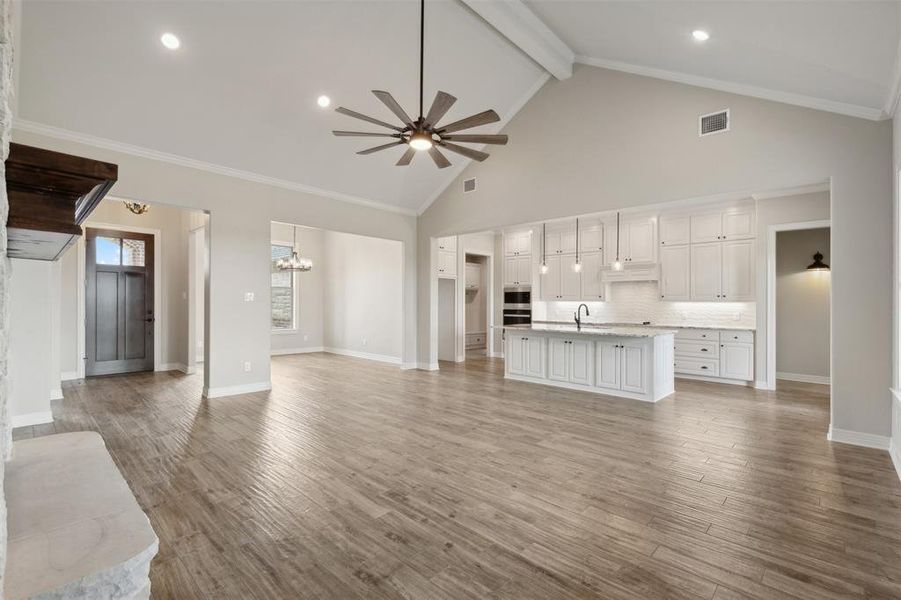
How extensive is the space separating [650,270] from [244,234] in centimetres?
663

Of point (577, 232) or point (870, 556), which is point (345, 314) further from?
point (870, 556)

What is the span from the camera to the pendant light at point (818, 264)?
657 cm

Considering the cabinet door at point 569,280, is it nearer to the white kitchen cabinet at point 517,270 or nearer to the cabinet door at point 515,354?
the white kitchen cabinet at point 517,270

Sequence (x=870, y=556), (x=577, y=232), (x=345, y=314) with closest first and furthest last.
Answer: (x=870, y=556) → (x=577, y=232) → (x=345, y=314)

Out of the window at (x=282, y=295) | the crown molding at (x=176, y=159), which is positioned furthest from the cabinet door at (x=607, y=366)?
the window at (x=282, y=295)

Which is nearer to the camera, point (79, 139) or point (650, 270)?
point (79, 139)

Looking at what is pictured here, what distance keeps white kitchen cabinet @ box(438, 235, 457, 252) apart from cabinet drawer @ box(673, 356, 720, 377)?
4702 millimetres

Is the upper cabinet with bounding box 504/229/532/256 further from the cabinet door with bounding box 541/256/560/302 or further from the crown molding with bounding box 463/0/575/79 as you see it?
the crown molding with bounding box 463/0/575/79

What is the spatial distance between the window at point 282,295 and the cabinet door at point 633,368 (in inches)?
305

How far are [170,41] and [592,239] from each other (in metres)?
6.89

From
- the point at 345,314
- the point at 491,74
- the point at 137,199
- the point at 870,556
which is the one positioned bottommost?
the point at 870,556

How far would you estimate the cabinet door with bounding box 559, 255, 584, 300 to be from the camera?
27.4ft

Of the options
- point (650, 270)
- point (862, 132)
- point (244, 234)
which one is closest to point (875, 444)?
point (862, 132)

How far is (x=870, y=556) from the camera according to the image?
2.20m
